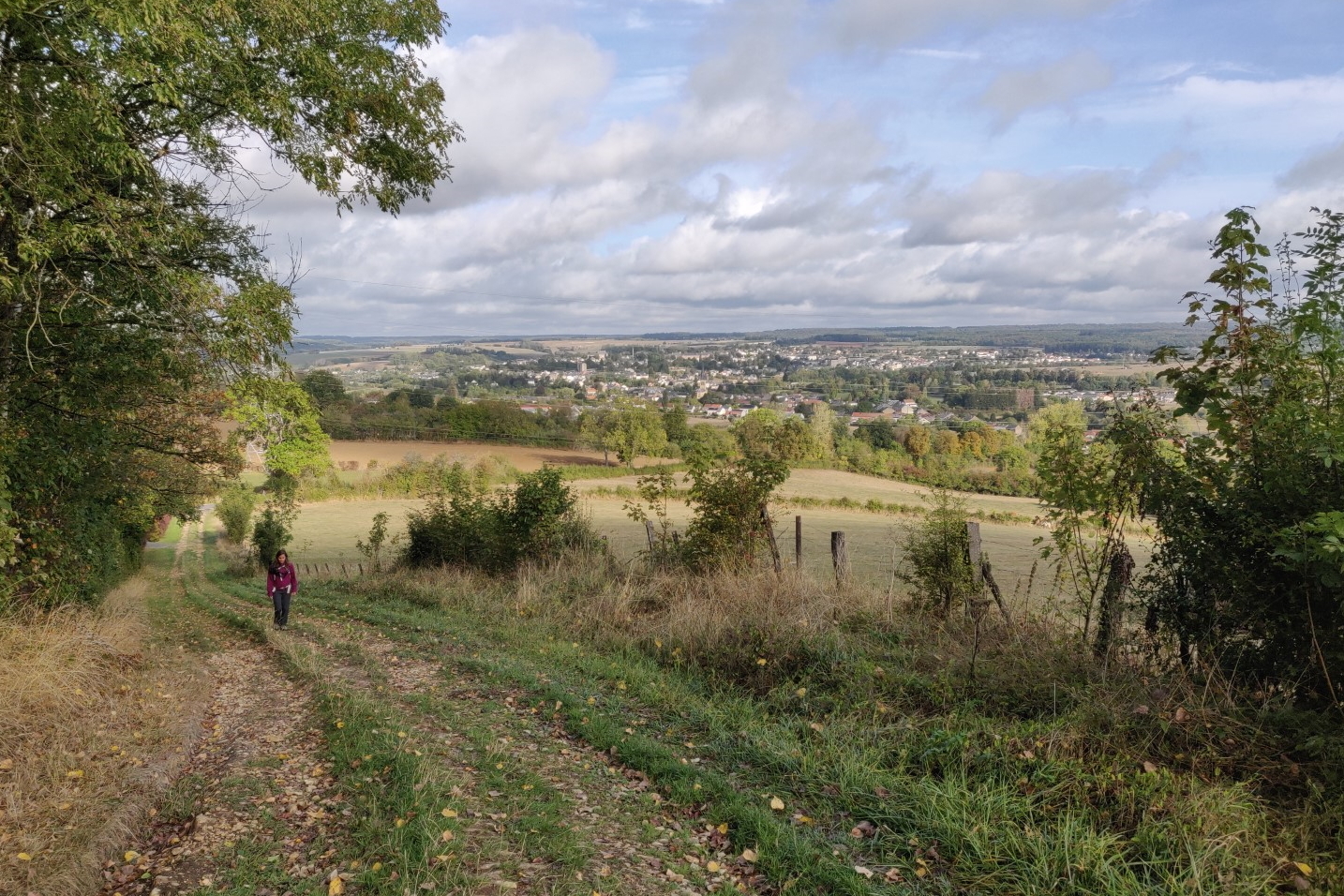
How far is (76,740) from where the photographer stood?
6.28 m

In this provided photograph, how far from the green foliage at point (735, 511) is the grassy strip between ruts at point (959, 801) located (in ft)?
17.0

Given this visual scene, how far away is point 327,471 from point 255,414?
5397 cm

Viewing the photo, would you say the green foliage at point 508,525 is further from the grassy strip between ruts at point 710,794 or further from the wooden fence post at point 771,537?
the grassy strip between ruts at point 710,794

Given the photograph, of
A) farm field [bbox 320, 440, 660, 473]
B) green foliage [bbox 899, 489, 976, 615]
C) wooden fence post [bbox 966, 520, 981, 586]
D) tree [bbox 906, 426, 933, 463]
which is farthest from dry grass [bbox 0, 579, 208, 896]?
tree [bbox 906, 426, 933, 463]

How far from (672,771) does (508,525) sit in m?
12.0

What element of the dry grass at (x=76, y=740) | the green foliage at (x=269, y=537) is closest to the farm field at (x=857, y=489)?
the green foliage at (x=269, y=537)

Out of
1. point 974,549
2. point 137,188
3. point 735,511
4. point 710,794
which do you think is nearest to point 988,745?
point 710,794

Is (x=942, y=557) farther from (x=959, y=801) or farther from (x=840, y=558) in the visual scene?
(x=959, y=801)

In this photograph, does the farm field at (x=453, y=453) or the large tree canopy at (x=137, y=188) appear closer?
the large tree canopy at (x=137, y=188)

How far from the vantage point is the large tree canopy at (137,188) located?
5.47 meters

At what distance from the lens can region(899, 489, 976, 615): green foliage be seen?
29.8ft

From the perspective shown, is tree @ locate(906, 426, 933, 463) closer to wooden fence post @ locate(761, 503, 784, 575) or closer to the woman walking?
wooden fence post @ locate(761, 503, 784, 575)

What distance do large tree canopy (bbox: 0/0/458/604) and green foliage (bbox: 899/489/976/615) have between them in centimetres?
762

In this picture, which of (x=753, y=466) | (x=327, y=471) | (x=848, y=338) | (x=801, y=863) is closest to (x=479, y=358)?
(x=327, y=471)
